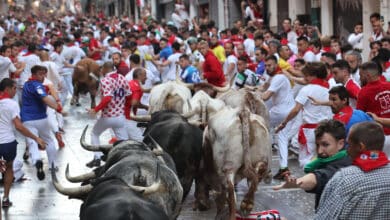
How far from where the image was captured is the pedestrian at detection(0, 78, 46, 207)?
11.4 meters

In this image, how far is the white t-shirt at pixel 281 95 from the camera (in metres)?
13.2

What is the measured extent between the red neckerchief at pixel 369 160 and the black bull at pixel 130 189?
1.53 m

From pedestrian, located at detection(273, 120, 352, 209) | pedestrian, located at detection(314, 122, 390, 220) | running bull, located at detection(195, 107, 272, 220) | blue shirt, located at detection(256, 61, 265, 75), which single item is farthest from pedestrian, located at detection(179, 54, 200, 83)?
pedestrian, located at detection(314, 122, 390, 220)

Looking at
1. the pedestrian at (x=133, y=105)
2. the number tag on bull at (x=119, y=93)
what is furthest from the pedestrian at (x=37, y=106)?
the pedestrian at (x=133, y=105)

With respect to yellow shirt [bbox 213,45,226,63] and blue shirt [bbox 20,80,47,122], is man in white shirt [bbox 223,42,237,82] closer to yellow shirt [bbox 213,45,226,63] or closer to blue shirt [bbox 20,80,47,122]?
yellow shirt [bbox 213,45,226,63]

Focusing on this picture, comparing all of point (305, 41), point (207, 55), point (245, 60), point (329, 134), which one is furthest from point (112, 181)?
point (305, 41)

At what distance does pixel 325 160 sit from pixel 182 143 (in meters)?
4.10

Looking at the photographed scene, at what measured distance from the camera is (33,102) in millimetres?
12969

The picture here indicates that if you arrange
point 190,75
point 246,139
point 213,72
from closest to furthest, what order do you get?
point 246,139 → point 213,72 → point 190,75

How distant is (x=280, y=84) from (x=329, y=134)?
693 cm

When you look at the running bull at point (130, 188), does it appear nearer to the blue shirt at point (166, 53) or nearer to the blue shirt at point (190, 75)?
the blue shirt at point (190, 75)

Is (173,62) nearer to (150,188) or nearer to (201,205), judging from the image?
(201,205)

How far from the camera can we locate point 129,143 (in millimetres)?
8453

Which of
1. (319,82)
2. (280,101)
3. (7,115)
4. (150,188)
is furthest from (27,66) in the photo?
(150,188)
